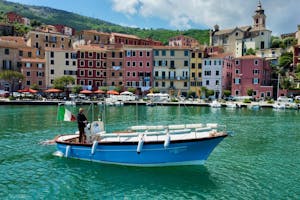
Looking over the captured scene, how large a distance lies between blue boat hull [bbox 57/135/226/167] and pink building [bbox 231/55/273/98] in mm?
66040

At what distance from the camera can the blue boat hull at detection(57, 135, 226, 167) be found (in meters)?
18.3

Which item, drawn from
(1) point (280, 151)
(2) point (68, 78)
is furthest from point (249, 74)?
(1) point (280, 151)

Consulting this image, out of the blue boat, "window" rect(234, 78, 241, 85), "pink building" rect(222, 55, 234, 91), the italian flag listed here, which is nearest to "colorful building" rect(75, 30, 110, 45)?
"pink building" rect(222, 55, 234, 91)

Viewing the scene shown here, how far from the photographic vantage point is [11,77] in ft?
241

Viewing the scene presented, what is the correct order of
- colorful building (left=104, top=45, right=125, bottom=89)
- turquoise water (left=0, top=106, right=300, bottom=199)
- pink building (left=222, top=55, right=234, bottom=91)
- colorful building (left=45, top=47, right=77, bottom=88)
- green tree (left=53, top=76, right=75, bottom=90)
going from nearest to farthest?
turquoise water (left=0, top=106, right=300, bottom=199), green tree (left=53, top=76, right=75, bottom=90), colorful building (left=45, top=47, right=77, bottom=88), pink building (left=222, top=55, right=234, bottom=91), colorful building (left=104, top=45, right=125, bottom=89)

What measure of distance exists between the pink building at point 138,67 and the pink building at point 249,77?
71.1 feet

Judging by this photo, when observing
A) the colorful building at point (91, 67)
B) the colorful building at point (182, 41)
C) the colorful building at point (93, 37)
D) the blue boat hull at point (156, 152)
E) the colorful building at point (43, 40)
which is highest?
the colorful building at point (182, 41)

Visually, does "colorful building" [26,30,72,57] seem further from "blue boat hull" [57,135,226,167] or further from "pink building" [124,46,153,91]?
"blue boat hull" [57,135,226,167]

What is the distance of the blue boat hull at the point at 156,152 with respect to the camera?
60.0ft

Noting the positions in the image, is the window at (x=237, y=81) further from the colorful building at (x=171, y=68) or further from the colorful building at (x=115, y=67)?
the colorful building at (x=115, y=67)

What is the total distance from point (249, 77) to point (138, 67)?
2787 centimetres

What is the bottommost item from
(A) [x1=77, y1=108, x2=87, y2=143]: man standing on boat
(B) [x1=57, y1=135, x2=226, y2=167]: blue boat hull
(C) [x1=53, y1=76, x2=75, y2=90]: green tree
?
(B) [x1=57, y1=135, x2=226, y2=167]: blue boat hull

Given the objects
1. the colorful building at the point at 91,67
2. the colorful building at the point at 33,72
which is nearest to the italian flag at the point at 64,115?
the colorful building at the point at 91,67

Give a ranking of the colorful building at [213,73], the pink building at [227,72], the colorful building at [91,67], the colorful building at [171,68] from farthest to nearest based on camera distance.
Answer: the colorful building at [91,67] → the pink building at [227,72] → the colorful building at [171,68] → the colorful building at [213,73]
